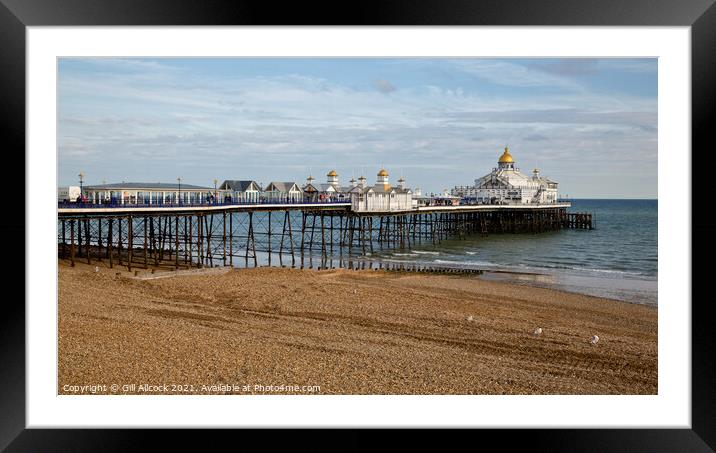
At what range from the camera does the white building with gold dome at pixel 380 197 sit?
2808cm

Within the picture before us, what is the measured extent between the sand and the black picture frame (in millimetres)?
829

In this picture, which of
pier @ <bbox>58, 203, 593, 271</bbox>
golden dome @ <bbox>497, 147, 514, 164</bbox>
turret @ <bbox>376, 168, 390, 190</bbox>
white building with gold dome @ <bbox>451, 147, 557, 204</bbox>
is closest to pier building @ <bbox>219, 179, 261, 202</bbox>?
pier @ <bbox>58, 203, 593, 271</bbox>

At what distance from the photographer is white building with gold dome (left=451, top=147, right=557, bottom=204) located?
154ft

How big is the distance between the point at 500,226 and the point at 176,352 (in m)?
36.1

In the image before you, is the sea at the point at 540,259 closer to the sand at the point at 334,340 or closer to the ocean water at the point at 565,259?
the ocean water at the point at 565,259

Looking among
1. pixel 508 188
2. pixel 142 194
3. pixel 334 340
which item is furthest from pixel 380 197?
pixel 508 188

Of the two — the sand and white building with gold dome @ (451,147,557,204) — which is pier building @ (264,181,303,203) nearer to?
the sand
